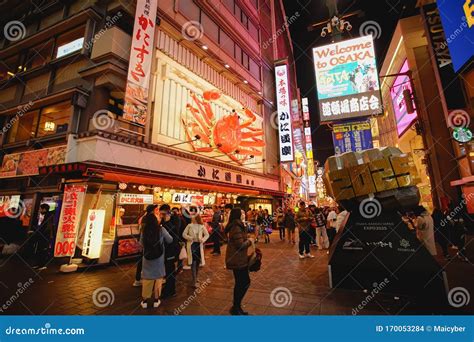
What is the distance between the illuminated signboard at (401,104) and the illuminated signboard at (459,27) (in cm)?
966

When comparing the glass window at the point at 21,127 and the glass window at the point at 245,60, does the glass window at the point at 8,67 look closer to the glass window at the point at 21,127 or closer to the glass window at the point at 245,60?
the glass window at the point at 21,127

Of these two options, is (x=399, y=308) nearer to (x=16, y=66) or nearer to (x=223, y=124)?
(x=223, y=124)

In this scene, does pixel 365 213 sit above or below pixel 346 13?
below

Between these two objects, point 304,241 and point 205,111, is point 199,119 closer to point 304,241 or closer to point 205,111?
point 205,111

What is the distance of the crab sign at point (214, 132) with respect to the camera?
1256 cm

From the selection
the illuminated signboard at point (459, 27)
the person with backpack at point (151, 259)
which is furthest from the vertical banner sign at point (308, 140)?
the person with backpack at point (151, 259)

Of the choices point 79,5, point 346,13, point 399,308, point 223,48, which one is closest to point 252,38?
point 223,48

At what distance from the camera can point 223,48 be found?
52.6ft

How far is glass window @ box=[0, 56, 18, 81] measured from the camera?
13852 mm

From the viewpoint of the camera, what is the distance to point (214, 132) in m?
13.8

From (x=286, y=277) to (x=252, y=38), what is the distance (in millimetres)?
20929

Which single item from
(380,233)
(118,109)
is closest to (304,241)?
(380,233)

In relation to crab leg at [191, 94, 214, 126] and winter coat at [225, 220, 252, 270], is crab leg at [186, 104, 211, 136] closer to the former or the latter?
crab leg at [191, 94, 214, 126]

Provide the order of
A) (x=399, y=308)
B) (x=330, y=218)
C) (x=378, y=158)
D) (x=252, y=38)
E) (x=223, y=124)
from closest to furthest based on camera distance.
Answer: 1. (x=399, y=308)
2. (x=378, y=158)
3. (x=330, y=218)
4. (x=223, y=124)
5. (x=252, y=38)
